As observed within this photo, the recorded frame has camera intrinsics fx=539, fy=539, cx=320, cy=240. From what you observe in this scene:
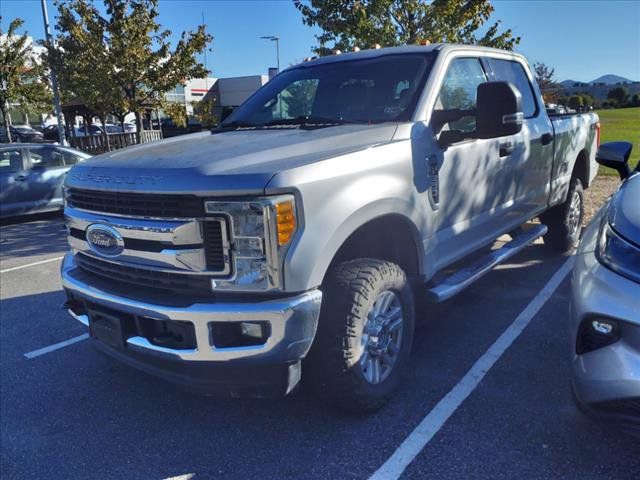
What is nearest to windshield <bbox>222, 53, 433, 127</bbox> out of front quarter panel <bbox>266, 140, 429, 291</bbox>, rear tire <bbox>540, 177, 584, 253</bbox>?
front quarter panel <bbox>266, 140, 429, 291</bbox>

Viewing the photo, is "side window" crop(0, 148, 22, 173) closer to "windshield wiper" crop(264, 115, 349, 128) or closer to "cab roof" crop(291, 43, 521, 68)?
"cab roof" crop(291, 43, 521, 68)

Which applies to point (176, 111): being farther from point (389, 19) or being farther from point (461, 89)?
point (461, 89)

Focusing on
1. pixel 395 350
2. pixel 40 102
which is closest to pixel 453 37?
pixel 395 350

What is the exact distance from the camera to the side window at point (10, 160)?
363 inches

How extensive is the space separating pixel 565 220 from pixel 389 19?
7192 mm

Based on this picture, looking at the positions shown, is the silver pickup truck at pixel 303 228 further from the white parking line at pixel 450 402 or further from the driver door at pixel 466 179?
the white parking line at pixel 450 402

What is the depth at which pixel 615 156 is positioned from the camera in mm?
3562

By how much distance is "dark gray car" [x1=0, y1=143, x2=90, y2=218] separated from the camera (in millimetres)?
9203

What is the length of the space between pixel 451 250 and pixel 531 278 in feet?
6.81

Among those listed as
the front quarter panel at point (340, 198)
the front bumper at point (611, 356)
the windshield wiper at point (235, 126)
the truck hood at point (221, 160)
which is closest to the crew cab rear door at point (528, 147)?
the front quarter panel at point (340, 198)

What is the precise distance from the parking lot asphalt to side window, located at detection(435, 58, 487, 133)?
5.13ft

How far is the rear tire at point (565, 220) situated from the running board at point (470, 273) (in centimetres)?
119

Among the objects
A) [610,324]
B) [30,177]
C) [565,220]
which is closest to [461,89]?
[610,324]

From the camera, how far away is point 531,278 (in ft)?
17.4
